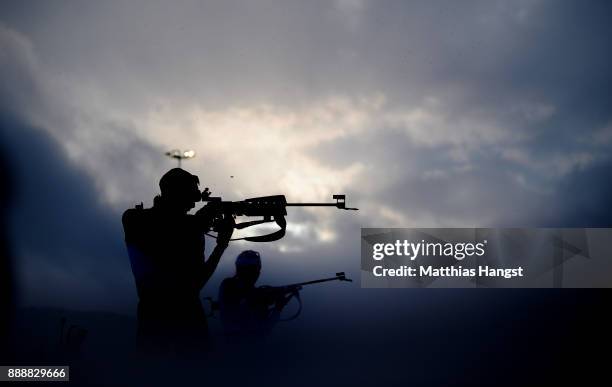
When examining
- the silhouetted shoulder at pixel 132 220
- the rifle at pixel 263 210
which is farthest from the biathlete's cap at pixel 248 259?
the silhouetted shoulder at pixel 132 220

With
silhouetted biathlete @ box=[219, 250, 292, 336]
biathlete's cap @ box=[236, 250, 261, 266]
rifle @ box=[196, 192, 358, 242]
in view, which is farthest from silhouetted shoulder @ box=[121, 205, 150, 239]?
biathlete's cap @ box=[236, 250, 261, 266]

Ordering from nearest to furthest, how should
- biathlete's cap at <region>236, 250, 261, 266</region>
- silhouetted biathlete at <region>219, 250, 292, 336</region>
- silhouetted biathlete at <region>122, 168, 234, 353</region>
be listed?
silhouetted biathlete at <region>122, 168, 234, 353</region>
silhouetted biathlete at <region>219, 250, 292, 336</region>
biathlete's cap at <region>236, 250, 261, 266</region>

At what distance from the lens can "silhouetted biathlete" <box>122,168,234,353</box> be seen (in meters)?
3.35

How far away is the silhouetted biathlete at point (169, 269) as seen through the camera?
335cm

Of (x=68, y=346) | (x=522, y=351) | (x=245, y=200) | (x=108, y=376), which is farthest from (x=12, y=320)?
(x=522, y=351)

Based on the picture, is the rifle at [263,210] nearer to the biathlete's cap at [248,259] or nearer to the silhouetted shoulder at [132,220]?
the silhouetted shoulder at [132,220]

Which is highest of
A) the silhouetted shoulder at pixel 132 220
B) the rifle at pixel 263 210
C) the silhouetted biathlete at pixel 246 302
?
the rifle at pixel 263 210

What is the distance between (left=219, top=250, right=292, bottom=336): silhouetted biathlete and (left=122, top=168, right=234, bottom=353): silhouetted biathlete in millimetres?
4653

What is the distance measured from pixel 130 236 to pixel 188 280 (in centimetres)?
58

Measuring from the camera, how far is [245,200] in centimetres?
526

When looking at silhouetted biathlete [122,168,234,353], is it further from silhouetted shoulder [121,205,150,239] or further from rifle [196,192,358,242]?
rifle [196,192,358,242]

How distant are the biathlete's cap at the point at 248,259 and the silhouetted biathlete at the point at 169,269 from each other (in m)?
5.05

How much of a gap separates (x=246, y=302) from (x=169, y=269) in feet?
17.1

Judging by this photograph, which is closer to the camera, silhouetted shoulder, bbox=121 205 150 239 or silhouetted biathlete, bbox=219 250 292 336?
silhouetted shoulder, bbox=121 205 150 239
